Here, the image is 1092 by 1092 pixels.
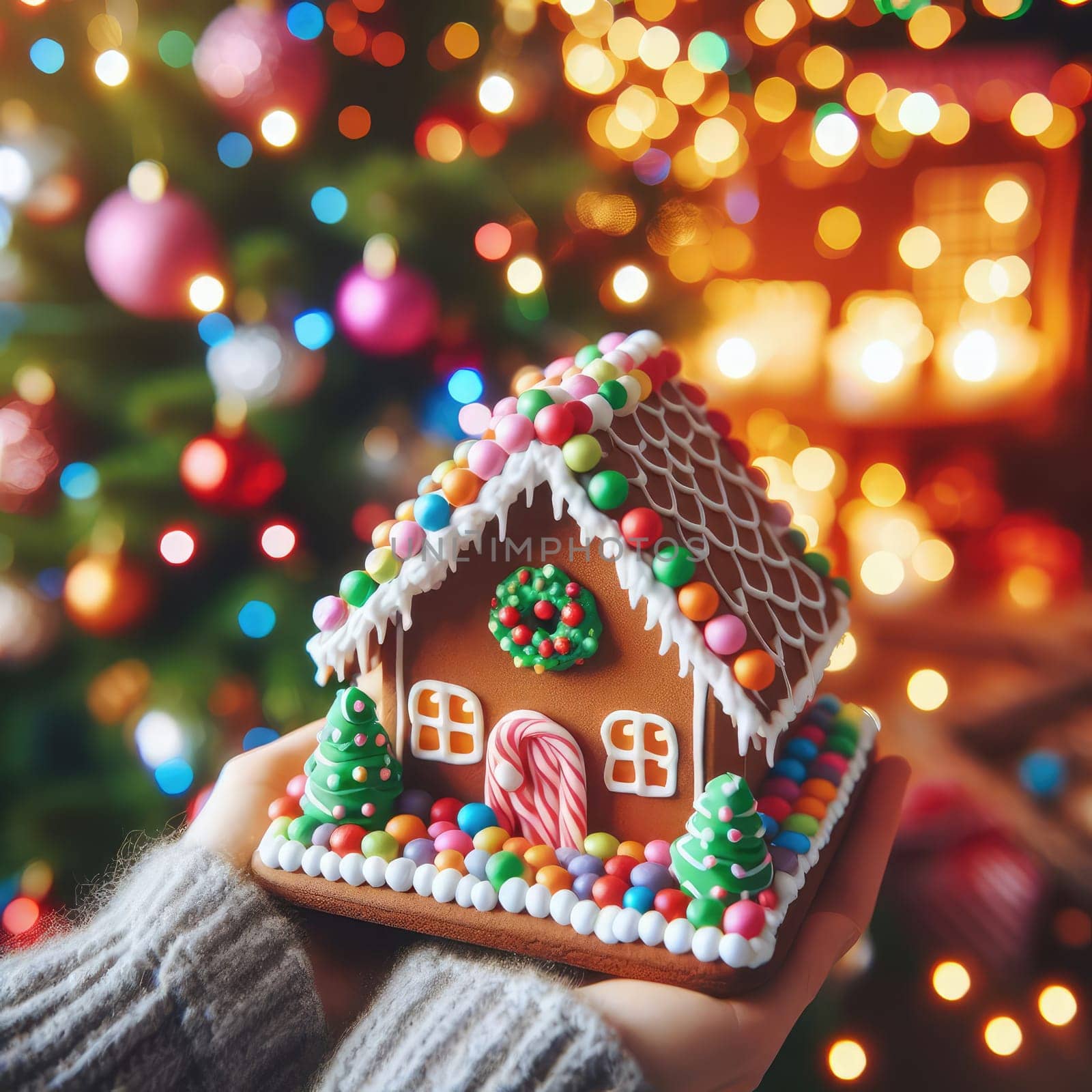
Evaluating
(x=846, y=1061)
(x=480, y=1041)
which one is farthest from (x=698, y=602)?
(x=846, y=1061)

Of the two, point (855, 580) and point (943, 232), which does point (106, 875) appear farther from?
point (943, 232)

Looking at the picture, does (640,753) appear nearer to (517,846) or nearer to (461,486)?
(517,846)

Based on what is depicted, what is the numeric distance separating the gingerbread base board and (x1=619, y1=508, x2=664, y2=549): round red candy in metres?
0.43

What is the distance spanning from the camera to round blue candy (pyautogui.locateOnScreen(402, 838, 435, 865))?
112cm

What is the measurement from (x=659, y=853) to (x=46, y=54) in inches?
62.4

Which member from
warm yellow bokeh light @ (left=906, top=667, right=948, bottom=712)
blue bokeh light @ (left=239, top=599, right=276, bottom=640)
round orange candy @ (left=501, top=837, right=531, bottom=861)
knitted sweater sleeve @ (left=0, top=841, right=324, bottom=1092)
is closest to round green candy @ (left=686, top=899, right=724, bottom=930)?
round orange candy @ (left=501, top=837, right=531, bottom=861)

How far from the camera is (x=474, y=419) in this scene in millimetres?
1457

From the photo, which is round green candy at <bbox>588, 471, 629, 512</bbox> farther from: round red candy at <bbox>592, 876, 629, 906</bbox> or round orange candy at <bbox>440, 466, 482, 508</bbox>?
round red candy at <bbox>592, 876, 629, 906</bbox>

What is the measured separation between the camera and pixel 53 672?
6.07 feet

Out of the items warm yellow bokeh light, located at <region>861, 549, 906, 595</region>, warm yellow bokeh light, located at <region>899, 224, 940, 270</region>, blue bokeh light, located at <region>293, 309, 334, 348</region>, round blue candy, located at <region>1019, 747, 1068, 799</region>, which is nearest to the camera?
blue bokeh light, located at <region>293, 309, 334, 348</region>

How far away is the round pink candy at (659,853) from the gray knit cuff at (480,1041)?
0.20m

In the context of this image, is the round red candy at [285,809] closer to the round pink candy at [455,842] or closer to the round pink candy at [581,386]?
the round pink candy at [455,842]

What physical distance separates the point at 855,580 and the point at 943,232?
4.50 feet

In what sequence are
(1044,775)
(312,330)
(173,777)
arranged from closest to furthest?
(312,330) → (173,777) → (1044,775)
